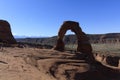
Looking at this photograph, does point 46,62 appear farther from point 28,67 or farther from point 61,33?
point 61,33

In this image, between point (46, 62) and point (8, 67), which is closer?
point (8, 67)

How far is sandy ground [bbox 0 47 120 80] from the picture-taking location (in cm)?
1528

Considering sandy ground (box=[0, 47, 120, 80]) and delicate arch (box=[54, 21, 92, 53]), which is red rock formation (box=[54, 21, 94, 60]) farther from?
sandy ground (box=[0, 47, 120, 80])

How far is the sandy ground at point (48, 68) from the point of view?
15.3m

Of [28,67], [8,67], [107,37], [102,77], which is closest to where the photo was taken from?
[8,67]

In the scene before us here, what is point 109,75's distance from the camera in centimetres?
2283

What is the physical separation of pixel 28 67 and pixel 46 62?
9.07 feet

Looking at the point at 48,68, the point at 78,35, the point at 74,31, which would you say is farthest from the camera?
the point at 78,35

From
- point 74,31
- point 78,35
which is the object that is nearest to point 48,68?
point 74,31

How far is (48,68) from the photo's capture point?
60.3 ft

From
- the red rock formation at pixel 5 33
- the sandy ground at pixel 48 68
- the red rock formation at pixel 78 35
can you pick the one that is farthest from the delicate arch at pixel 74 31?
the red rock formation at pixel 5 33

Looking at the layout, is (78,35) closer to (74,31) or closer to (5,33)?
(74,31)

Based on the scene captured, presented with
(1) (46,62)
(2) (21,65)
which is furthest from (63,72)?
(2) (21,65)

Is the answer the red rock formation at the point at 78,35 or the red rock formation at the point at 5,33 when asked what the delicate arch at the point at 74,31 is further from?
the red rock formation at the point at 5,33
